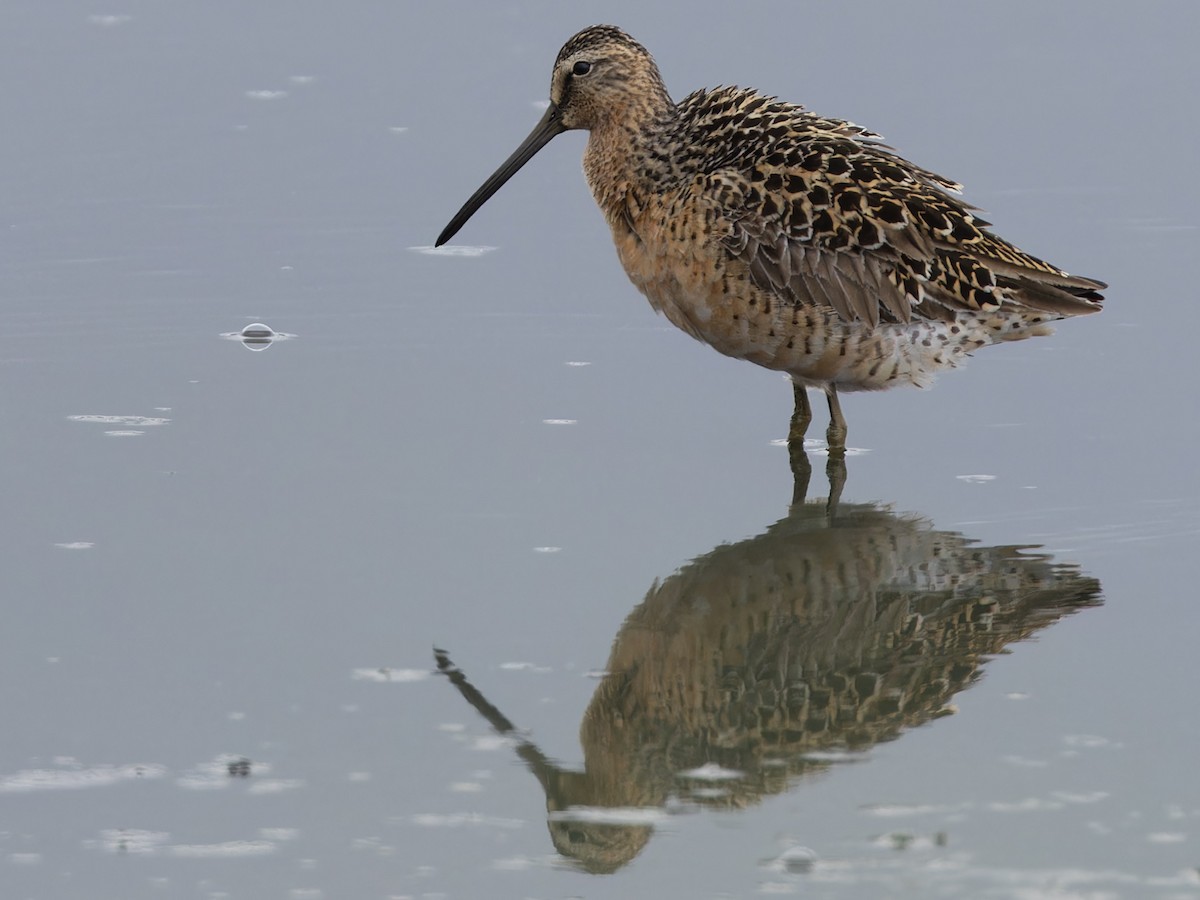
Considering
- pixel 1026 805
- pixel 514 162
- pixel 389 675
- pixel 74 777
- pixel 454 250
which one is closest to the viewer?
pixel 1026 805

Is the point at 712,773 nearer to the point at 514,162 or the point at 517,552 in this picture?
the point at 517,552

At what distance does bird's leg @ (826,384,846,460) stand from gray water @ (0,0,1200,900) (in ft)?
0.29

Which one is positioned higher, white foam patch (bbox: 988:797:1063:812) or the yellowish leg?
the yellowish leg

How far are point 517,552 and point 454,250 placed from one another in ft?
8.96

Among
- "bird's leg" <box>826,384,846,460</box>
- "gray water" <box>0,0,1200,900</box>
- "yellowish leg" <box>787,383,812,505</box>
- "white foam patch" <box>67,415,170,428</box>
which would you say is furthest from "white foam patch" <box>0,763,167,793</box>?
"bird's leg" <box>826,384,846,460</box>

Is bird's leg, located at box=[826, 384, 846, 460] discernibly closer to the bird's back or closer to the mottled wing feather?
the bird's back

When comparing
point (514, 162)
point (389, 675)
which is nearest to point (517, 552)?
point (389, 675)

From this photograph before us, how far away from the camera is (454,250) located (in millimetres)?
7742

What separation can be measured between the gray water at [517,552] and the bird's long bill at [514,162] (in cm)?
28

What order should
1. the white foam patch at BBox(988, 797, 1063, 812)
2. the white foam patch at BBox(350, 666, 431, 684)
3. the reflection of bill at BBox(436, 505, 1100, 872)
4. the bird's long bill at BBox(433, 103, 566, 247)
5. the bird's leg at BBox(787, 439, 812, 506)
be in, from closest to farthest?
1. the white foam patch at BBox(988, 797, 1063, 812)
2. the reflection of bill at BBox(436, 505, 1100, 872)
3. the white foam patch at BBox(350, 666, 431, 684)
4. the bird's leg at BBox(787, 439, 812, 506)
5. the bird's long bill at BBox(433, 103, 566, 247)

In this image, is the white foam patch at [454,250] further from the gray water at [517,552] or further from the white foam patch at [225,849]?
the white foam patch at [225,849]

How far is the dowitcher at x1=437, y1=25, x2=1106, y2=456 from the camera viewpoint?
595cm

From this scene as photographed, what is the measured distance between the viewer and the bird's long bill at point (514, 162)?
22.4 feet

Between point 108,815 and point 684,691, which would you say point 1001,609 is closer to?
point 684,691
